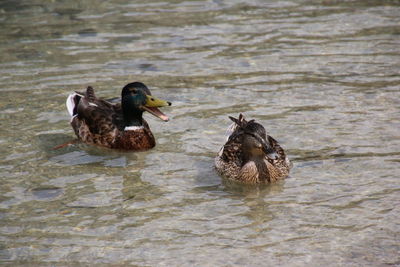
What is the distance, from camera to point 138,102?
10.0 m

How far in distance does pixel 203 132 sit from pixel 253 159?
5.19ft

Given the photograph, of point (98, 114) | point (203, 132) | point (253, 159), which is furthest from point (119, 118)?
point (253, 159)

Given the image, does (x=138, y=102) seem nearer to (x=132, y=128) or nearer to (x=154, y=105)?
(x=154, y=105)

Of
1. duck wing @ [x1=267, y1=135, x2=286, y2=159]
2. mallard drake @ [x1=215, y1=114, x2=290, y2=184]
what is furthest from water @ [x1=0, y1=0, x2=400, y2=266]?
duck wing @ [x1=267, y1=135, x2=286, y2=159]

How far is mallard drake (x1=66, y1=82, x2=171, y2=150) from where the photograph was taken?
996 cm

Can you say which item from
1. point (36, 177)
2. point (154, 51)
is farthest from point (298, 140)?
point (154, 51)

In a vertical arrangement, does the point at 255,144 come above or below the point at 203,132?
above

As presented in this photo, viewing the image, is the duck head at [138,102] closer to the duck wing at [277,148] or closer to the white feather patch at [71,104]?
the white feather patch at [71,104]

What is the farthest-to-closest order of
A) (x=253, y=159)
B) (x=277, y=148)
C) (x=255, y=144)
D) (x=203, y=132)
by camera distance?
(x=203, y=132) → (x=277, y=148) → (x=253, y=159) → (x=255, y=144)

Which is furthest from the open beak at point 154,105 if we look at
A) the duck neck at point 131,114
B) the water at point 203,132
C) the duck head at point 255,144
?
the duck head at point 255,144

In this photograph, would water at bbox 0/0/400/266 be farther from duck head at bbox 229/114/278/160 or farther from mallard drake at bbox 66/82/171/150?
duck head at bbox 229/114/278/160

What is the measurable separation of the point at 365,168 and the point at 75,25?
27.5 ft

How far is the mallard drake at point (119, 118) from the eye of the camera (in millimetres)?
9961

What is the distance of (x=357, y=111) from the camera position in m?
10.8
